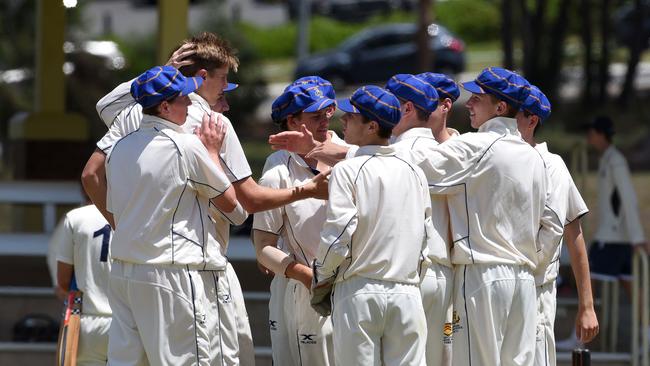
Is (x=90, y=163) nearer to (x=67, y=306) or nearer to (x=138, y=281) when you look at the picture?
(x=138, y=281)

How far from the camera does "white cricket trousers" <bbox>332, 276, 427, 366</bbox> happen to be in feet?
18.3

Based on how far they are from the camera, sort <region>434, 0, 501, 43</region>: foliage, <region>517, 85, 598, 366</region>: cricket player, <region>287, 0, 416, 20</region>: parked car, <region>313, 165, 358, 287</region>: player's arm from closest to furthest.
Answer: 1. <region>313, 165, 358, 287</region>: player's arm
2. <region>517, 85, 598, 366</region>: cricket player
3. <region>434, 0, 501, 43</region>: foliage
4. <region>287, 0, 416, 20</region>: parked car

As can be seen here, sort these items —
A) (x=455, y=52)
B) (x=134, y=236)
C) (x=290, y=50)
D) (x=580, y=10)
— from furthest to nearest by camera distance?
(x=290, y=50) < (x=455, y=52) < (x=580, y=10) < (x=134, y=236)

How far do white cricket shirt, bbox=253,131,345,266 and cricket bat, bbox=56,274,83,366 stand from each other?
157 cm

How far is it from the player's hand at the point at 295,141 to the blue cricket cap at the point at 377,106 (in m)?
0.27

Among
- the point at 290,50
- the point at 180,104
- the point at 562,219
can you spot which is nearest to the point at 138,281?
the point at 180,104

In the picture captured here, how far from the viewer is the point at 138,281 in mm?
5602

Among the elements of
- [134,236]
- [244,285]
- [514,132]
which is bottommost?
[244,285]

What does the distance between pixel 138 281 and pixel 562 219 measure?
7.25ft

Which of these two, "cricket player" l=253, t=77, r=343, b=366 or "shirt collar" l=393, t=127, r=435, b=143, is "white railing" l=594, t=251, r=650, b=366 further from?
"cricket player" l=253, t=77, r=343, b=366

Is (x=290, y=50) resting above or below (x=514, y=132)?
above

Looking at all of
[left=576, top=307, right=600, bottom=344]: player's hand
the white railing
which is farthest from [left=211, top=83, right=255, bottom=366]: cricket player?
the white railing

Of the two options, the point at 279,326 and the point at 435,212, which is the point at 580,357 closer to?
the point at 435,212

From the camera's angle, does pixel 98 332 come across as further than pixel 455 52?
No
